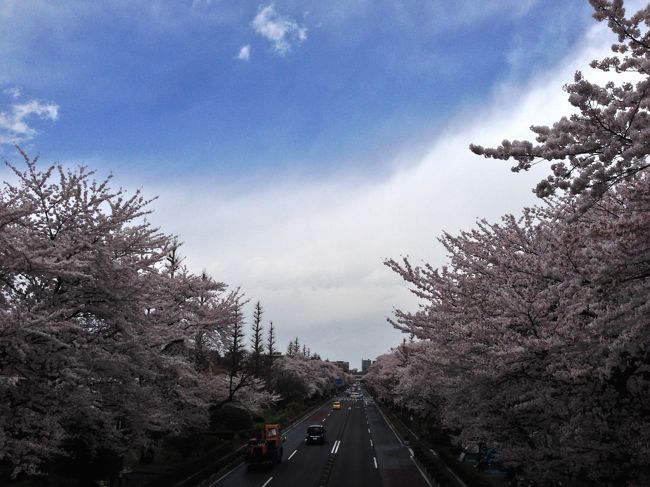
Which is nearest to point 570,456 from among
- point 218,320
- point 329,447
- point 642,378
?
point 642,378

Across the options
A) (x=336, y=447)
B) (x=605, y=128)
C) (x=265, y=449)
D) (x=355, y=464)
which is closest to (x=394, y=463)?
(x=355, y=464)

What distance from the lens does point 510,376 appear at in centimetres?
1021

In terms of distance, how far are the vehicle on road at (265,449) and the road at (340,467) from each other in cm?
44

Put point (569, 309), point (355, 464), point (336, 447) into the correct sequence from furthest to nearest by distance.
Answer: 1. point (336, 447)
2. point (355, 464)
3. point (569, 309)

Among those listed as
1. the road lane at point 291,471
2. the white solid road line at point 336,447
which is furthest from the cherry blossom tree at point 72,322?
the white solid road line at point 336,447

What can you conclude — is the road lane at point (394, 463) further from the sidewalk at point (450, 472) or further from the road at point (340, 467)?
the sidewalk at point (450, 472)

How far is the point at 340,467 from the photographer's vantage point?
25.5m

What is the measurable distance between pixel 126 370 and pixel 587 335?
389 inches

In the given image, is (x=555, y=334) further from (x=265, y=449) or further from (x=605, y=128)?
(x=265, y=449)

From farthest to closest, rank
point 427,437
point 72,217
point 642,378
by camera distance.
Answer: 1. point 427,437
2. point 72,217
3. point 642,378

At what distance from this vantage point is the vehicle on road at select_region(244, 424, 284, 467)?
25266 mm

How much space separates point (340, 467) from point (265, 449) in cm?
417

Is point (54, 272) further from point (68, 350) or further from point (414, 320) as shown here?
point (414, 320)

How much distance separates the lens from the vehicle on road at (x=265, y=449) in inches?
995
